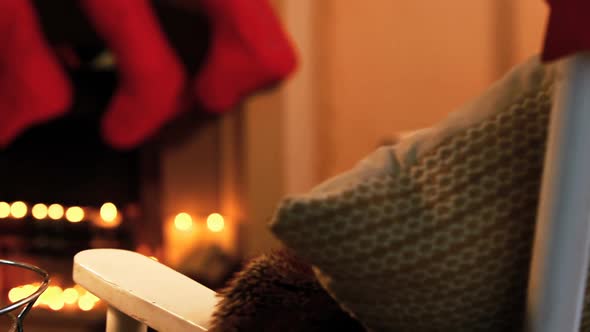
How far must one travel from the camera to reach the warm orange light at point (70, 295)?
2.05 m

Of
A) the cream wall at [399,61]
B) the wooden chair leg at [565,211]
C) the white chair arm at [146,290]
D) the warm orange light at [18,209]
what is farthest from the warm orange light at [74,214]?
the wooden chair leg at [565,211]

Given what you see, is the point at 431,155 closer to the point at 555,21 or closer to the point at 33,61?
the point at 555,21

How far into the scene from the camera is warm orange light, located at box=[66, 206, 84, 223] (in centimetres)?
212

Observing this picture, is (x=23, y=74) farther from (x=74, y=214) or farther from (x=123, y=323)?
(x=123, y=323)

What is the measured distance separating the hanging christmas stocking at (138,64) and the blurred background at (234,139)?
0.56 ft

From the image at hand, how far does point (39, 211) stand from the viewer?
2.13 m

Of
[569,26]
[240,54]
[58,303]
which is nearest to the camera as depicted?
[569,26]

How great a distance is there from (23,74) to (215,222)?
2.83 feet

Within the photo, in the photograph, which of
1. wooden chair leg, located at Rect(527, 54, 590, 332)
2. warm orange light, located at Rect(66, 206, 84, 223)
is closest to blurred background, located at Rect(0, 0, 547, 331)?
warm orange light, located at Rect(66, 206, 84, 223)

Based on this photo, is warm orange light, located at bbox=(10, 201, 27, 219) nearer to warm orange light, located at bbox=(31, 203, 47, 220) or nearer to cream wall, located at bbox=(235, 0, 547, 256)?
warm orange light, located at bbox=(31, 203, 47, 220)

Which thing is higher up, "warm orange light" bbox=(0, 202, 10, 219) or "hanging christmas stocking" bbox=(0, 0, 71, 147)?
"hanging christmas stocking" bbox=(0, 0, 71, 147)

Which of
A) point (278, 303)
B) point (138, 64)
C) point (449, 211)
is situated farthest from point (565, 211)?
point (138, 64)

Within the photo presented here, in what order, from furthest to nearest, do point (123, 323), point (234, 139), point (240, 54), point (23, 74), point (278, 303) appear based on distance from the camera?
point (234, 139)
point (240, 54)
point (23, 74)
point (123, 323)
point (278, 303)

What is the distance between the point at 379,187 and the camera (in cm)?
27
